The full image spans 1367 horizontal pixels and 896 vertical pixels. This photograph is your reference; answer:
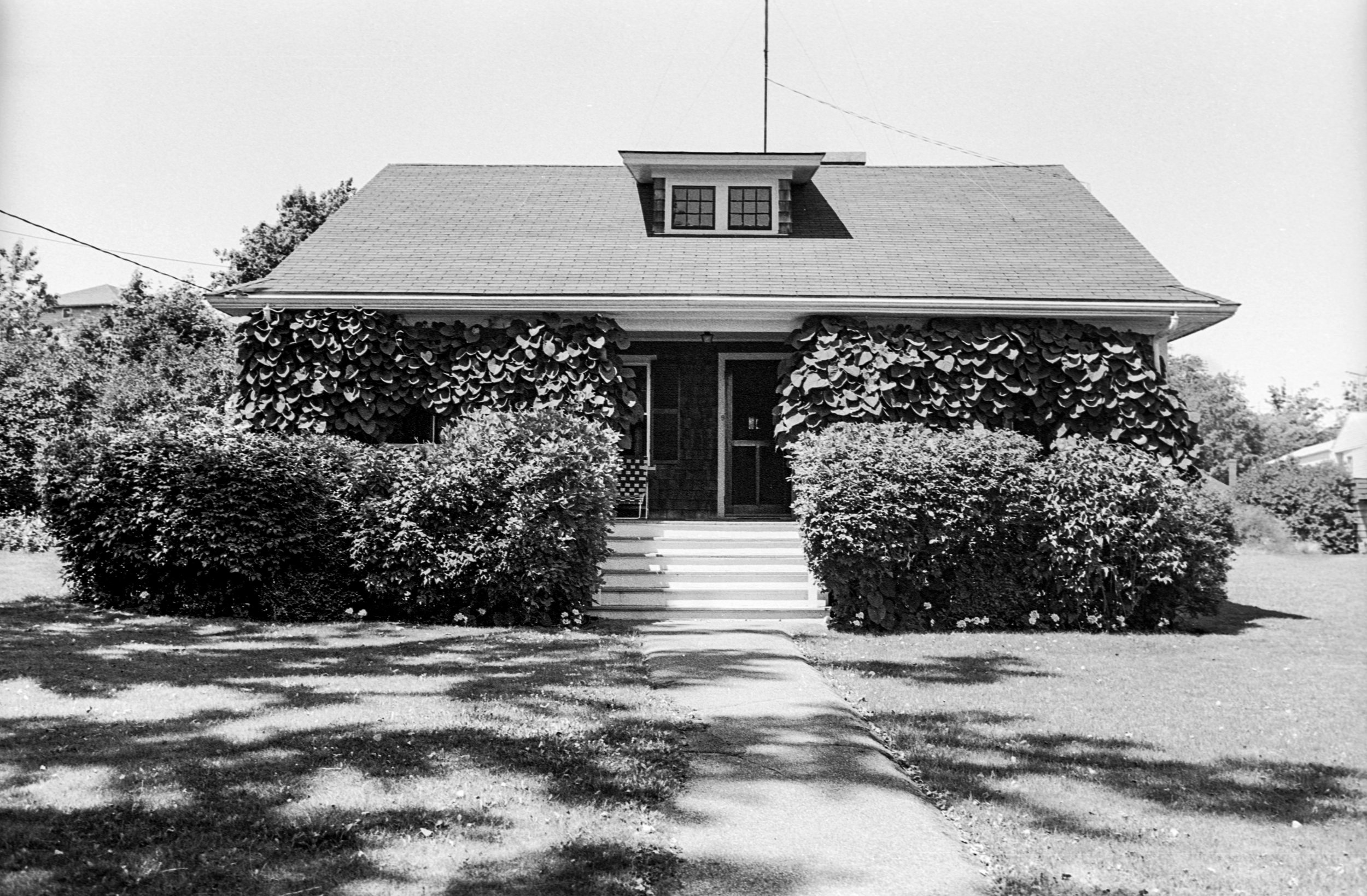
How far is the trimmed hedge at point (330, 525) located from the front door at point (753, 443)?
4624 mm

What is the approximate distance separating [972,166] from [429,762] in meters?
16.3

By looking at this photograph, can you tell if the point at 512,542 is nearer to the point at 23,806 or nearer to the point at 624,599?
the point at 624,599

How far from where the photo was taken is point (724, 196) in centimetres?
1535

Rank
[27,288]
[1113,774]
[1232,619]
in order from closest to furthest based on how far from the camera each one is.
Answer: [1113,774]
[1232,619]
[27,288]

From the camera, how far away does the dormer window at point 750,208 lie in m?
15.4

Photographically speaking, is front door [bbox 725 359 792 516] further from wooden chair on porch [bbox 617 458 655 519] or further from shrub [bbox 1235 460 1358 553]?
shrub [bbox 1235 460 1358 553]

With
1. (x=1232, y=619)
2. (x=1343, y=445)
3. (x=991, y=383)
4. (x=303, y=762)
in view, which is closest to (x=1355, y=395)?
(x=1343, y=445)

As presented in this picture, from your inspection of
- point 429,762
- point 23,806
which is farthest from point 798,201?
point 23,806

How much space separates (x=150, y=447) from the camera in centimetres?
984

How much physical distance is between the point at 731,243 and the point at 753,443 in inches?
122

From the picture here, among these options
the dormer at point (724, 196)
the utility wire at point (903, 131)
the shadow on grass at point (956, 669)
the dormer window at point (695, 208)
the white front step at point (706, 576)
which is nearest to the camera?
the shadow on grass at point (956, 669)

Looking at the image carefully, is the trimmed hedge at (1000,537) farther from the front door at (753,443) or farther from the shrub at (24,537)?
the shrub at (24,537)

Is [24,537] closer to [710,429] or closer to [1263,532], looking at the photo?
[710,429]

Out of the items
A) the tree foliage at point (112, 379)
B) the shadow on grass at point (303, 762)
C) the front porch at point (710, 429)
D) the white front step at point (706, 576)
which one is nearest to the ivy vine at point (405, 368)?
the tree foliage at point (112, 379)
